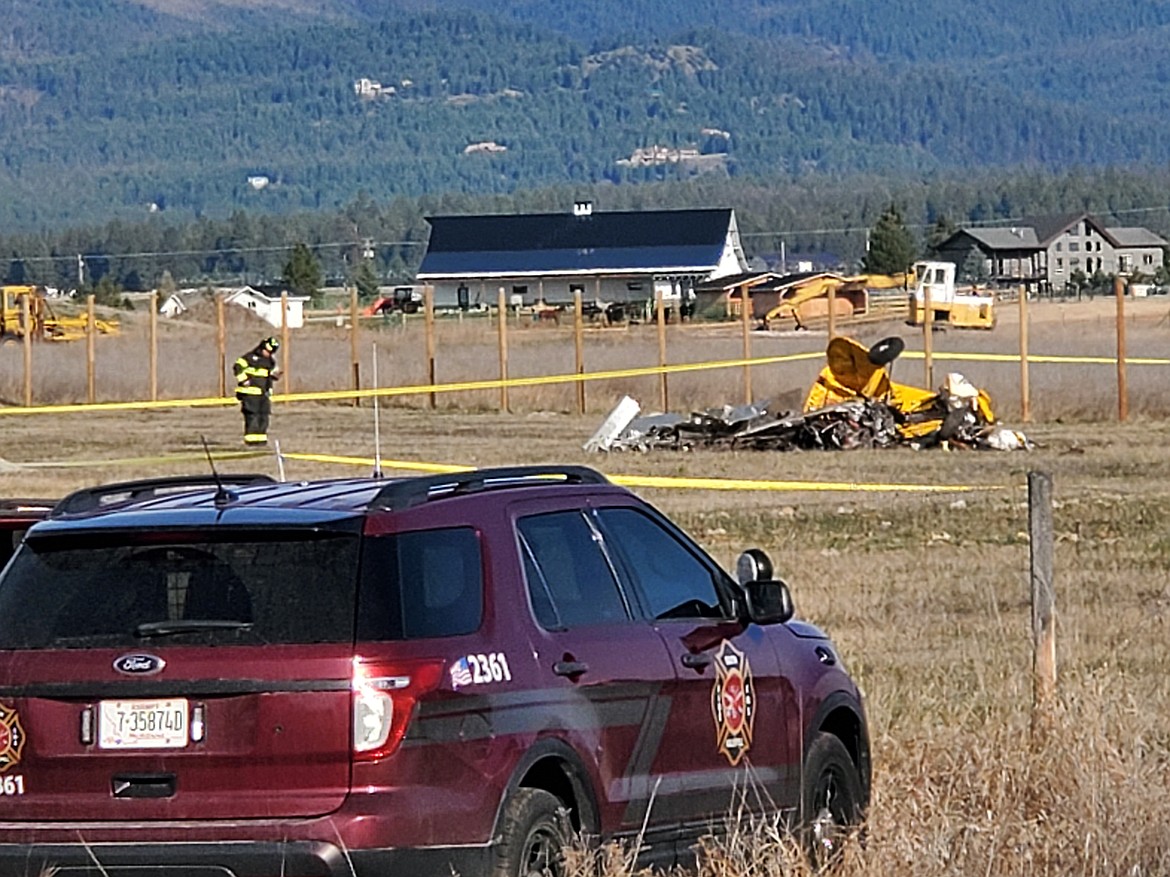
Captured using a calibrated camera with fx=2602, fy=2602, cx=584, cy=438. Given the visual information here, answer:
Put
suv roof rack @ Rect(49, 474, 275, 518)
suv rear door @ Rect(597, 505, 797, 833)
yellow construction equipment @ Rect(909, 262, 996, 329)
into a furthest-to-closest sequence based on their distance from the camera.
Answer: yellow construction equipment @ Rect(909, 262, 996, 329) → suv rear door @ Rect(597, 505, 797, 833) → suv roof rack @ Rect(49, 474, 275, 518)

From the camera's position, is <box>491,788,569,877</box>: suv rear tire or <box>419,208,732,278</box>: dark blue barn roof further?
<box>419,208,732,278</box>: dark blue barn roof

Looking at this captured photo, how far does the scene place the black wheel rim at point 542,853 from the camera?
7746 millimetres

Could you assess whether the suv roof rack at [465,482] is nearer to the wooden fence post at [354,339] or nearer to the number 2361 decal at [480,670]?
the number 2361 decal at [480,670]

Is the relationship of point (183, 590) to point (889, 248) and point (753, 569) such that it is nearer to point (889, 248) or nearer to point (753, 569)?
point (753, 569)

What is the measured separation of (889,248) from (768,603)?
138 m

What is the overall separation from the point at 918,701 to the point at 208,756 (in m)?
5.86

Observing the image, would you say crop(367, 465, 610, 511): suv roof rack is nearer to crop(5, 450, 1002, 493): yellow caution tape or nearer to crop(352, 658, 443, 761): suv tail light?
crop(352, 658, 443, 761): suv tail light

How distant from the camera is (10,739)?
305 inches

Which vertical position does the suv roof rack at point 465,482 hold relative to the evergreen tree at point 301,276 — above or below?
above

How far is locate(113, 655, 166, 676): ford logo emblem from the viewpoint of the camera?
7621mm

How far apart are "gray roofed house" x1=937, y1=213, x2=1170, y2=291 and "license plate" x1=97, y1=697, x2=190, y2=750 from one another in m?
161

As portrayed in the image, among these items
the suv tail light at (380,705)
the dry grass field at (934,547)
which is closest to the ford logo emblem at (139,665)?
the suv tail light at (380,705)

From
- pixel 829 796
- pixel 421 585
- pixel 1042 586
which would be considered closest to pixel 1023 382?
pixel 1042 586

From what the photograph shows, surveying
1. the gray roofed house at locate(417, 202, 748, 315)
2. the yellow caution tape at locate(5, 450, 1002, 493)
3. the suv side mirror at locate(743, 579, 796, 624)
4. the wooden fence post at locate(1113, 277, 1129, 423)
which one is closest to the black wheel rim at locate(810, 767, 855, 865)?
the suv side mirror at locate(743, 579, 796, 624)
